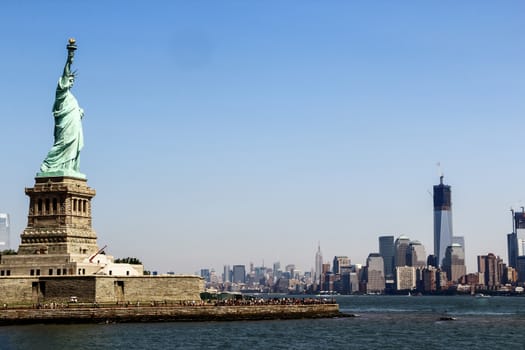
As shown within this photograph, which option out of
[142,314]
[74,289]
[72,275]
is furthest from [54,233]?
[142,314]

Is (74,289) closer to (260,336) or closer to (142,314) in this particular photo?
(142,314)

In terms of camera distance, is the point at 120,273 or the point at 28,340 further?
the point at 120,273

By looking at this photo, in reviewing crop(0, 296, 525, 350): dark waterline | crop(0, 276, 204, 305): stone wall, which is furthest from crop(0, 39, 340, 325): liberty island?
crop(0, 296, 525, 350): dark waterline

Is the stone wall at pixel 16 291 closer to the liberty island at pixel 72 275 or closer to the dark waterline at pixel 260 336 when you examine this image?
the liberty island at pixel 72 275

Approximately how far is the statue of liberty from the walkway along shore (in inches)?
670

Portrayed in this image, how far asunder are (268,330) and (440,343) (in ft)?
54.0

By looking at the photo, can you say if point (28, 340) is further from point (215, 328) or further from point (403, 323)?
point (403, 323)

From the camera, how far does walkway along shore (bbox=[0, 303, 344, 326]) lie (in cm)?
9356

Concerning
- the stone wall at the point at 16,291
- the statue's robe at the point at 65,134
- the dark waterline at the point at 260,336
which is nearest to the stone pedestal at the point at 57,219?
the statue's robe at the point at 65,134

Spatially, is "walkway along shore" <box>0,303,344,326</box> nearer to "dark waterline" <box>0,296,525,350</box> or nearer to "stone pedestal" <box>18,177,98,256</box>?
"dark waterline" <box>0,296,525,350</box>

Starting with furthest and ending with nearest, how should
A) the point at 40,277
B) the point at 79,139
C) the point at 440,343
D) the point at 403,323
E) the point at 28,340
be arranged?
the point at 403,323
the point at 79,139
the point at 40,277
the point at 440,343
the point at 28,340

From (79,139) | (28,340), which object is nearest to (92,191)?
(79,139)

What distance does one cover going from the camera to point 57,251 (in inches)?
4006

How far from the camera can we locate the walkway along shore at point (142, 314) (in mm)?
93562
